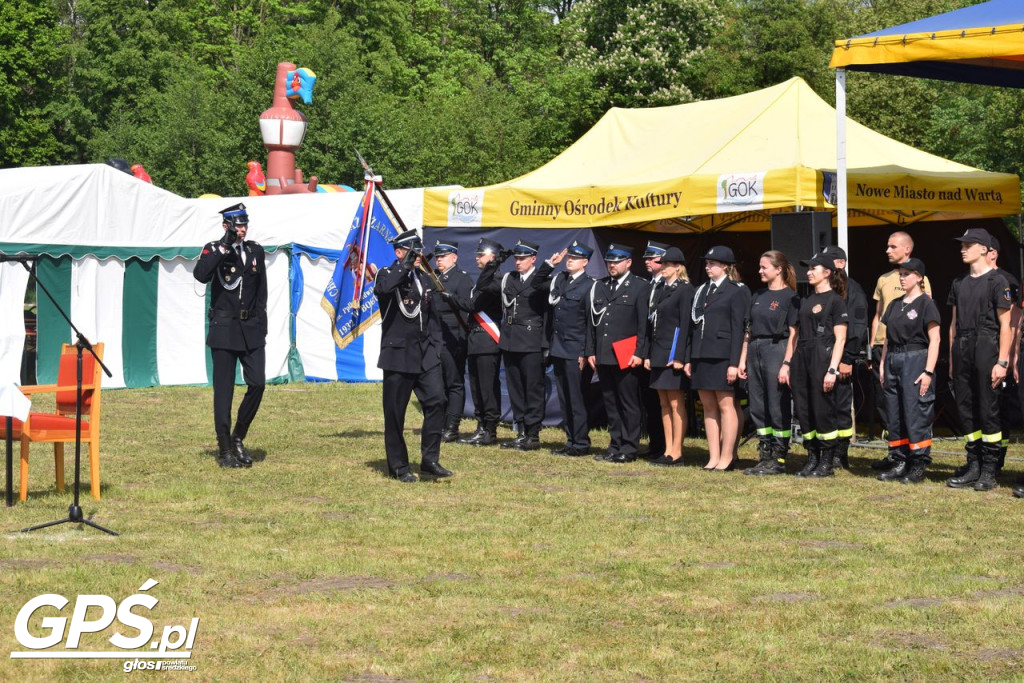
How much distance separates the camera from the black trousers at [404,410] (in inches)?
404

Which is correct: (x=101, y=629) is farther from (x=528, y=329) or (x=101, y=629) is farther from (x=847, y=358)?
(x=528, y=329)

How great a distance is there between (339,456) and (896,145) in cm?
660

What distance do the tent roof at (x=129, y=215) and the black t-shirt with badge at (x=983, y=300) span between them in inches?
392

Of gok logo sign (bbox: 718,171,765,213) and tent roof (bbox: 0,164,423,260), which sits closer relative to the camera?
gok logo sign (bbox: 718,171,765,213)

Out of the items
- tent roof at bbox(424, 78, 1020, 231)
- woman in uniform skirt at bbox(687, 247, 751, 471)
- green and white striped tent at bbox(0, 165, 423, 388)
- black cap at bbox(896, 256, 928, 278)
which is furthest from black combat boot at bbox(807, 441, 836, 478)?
green and white striped tent at bbox(0, 165, 423, 388)

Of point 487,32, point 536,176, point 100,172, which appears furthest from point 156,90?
point 536,176

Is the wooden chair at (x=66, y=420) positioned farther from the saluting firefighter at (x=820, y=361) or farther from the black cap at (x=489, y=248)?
the saluting firefighter at (x=820, y=361)

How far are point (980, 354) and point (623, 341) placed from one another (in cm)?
298

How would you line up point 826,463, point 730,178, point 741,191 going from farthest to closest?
point 730,178
point 741,191
point 826,463

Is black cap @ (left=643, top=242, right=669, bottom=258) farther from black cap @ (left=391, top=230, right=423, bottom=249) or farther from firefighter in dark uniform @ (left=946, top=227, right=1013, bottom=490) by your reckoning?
firefighter in dark uniform @ (left=946, top=227, right=1013, bottom=490)

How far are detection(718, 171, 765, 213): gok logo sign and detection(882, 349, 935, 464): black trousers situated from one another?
2364mm

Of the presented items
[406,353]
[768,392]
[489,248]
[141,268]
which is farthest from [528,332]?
[141,268]

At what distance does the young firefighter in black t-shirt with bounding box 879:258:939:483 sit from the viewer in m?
10.1

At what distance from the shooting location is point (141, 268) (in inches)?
752
